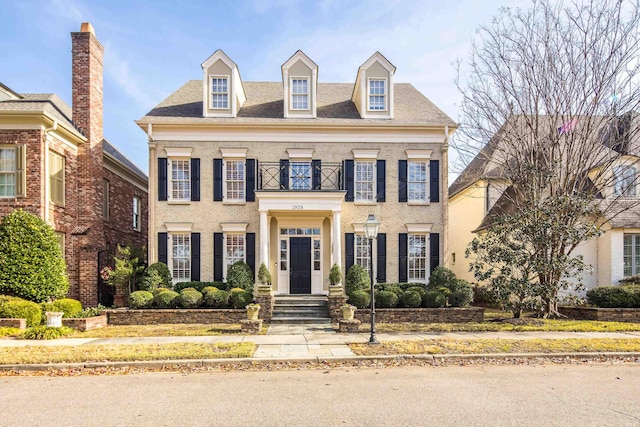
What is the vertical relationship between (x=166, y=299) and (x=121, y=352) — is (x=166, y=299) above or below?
above

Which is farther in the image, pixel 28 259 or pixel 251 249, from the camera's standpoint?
pixel 251 249

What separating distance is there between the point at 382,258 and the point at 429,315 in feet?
11.3

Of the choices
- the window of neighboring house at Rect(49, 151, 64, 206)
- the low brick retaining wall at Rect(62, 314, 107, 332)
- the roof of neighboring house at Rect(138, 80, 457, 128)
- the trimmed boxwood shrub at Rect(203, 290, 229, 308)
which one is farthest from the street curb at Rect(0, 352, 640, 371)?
the roof of neighboring house at Rect(138, 80, 457, 128)

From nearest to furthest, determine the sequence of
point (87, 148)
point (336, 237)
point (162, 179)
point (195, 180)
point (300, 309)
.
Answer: point (300, 309) → point (336, 237) → point (87, 148) → point (162, 179) → point (195, 180)

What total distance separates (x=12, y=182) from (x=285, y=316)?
1027cm

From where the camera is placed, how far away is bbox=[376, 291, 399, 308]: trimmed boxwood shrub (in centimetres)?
1409

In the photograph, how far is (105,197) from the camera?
57.8 feet

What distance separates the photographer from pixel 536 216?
531 inches

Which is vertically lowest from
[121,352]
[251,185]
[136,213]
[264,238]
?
[121,352]

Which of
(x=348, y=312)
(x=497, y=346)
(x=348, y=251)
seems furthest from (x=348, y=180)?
(x=497, y=346)

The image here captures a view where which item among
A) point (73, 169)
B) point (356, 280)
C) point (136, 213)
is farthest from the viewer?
point (136, 213)

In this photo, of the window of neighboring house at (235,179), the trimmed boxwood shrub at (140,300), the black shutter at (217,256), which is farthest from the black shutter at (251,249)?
the trimmed boxwood shrub at (140,300)

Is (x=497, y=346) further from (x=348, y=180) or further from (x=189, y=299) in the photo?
(x=189, y=299)

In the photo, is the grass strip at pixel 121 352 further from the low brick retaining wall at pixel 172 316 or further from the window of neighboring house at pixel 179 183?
the window of neighboring house at pixel 179 183
